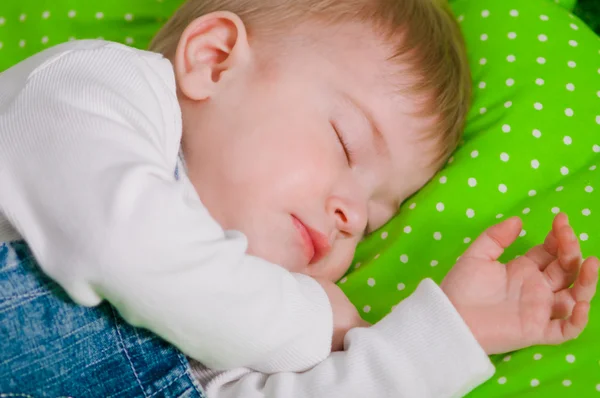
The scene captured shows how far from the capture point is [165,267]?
873mm

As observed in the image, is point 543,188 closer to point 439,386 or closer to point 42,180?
point 439,386

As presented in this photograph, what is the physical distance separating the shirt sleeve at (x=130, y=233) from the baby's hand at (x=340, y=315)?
0.10 meters

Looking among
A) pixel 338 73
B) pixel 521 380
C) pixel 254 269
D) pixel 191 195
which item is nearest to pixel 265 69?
pixel 338 73

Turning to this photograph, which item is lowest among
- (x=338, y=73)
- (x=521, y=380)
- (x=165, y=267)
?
(x=521, y=380)

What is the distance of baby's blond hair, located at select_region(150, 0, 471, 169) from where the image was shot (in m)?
1.22

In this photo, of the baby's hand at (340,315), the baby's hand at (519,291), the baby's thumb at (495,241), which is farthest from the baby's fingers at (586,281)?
the baby's hand at (340,315)

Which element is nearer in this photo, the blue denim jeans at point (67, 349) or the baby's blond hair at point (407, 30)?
the blue denim jeans at point (67, 349)

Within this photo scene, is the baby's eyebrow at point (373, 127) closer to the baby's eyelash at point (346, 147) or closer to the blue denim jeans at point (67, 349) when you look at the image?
the baby's eyelash at point (346, 147)

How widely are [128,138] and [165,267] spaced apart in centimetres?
17

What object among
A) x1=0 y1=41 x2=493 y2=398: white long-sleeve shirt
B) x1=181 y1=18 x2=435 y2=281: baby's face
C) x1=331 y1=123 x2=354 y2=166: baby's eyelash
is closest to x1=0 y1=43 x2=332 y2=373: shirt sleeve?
x1=0 y1=41 x2=493 y2=398: white long-sleeve shirt

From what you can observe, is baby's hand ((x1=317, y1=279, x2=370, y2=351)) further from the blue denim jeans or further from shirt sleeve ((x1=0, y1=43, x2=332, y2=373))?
the blue denim jeans

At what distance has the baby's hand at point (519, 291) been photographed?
1.03 meters

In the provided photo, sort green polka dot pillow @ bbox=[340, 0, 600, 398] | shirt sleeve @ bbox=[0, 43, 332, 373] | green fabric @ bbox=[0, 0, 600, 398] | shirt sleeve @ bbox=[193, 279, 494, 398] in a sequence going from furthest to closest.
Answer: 1. green polka dot pillow @ bbox=[340, 0, 600, 398]
2. green fabric @ bbox=[0, 0, 600, 398]
3. shirt sleeve @ bbox=[193, 279, 494, 398]
4. shirt sleeve @ bbox=[0, 43, 332, 373]

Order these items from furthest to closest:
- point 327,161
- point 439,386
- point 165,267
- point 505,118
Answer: point 505,118, point 327,161, point 439,386, point 165,267
